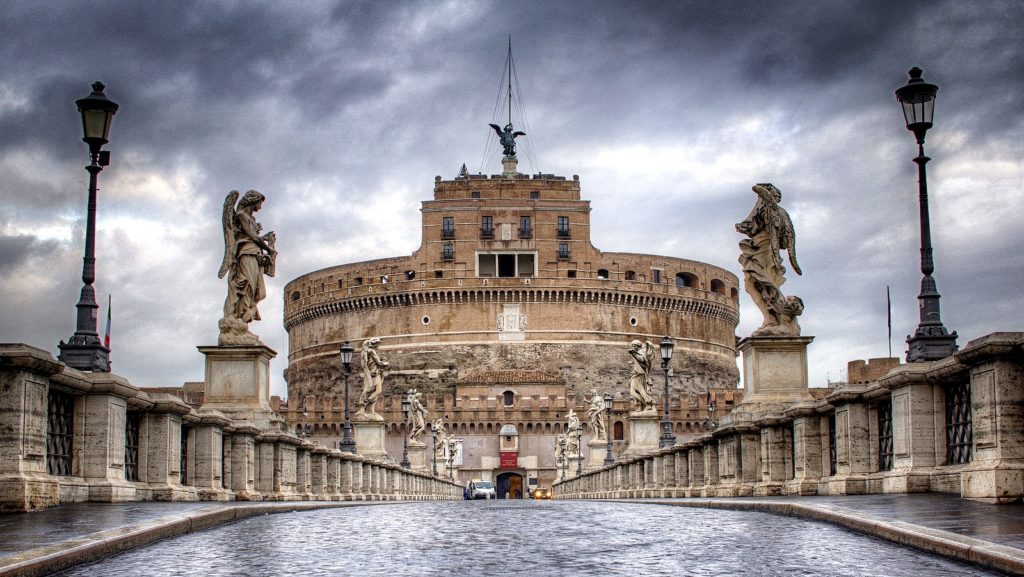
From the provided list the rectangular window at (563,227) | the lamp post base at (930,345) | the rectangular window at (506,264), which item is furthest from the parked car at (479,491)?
the lamp post base at (930,345)

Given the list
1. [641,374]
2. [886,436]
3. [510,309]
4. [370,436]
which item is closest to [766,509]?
[886,436]

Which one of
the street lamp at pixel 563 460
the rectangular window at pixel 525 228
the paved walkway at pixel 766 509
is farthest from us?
the rectangular window at pixel 525 228

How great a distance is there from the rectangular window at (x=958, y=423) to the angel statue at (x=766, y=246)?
572cm

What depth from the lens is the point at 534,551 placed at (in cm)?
704

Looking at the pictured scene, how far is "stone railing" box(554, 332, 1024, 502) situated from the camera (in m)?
8.80

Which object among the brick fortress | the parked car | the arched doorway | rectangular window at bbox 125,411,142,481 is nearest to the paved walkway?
rectangular window at bbox 125,411,142,481

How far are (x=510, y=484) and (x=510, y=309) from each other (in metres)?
13.8

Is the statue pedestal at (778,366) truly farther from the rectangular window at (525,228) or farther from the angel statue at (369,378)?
the rectangular window at (525,228)

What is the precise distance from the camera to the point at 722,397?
85500mm

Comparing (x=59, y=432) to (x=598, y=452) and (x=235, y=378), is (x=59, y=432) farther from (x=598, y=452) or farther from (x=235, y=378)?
(x=598, y=452)

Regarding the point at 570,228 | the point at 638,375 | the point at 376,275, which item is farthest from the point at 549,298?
the point at 638,375

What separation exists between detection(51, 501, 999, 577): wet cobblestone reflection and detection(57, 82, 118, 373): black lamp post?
2.53m

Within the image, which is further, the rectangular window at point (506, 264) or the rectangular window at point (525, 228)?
the rectangular window at point (525, 228)

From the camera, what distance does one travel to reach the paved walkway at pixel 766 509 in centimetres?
579
